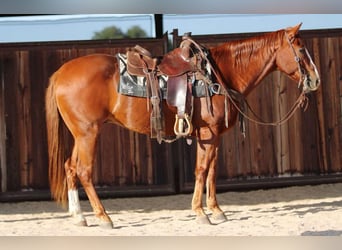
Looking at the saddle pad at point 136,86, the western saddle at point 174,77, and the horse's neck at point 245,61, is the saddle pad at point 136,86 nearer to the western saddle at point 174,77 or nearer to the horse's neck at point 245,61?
the western saddle at point 174,77

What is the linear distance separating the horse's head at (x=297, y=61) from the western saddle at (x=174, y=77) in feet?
2.30

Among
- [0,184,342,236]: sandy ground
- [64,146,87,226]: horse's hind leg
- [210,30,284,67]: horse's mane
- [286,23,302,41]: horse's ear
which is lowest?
[0,184,342,236]: sandy ground

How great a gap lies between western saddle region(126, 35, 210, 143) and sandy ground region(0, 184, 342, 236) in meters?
0.81

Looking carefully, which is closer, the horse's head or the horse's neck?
the horse's head

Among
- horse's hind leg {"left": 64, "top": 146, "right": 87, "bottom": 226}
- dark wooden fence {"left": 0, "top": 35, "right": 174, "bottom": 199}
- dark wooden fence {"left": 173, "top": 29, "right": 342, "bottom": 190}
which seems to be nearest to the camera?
horse's hind leg {"left": 64, "top": 146, "right": 87, "bottom": 226}

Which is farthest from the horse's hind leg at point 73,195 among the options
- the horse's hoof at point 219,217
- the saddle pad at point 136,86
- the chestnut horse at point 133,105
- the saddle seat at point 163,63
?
the horse's hoof at point 219,217

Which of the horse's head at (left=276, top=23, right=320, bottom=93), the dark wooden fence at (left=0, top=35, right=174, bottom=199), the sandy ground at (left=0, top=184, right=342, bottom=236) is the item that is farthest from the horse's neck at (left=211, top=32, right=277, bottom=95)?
the dark wooden fence at (left=0, top=35, right=174, bottom=199)

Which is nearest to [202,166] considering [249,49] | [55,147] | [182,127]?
[182,127]

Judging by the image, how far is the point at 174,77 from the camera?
476 cm

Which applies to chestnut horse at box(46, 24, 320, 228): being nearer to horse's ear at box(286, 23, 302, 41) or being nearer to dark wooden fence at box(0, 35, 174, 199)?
horse's ear at box(286, 23, 302, 41)

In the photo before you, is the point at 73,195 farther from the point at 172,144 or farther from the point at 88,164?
the point at 172,144

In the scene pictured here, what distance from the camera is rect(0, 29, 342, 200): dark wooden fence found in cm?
671

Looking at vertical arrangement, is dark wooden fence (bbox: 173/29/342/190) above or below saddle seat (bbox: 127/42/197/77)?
below
